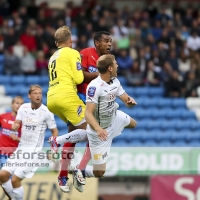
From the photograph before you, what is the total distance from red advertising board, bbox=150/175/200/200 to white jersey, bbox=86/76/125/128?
400 centimetres

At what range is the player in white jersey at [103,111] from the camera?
369 inches

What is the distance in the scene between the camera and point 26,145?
11.6 metres

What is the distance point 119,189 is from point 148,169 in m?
0.79

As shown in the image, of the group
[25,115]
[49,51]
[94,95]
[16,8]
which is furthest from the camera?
[16,8]

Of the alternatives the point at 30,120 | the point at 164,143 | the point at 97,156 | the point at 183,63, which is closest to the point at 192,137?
the point at 164,143

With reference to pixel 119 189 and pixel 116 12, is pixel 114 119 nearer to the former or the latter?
pixel 119 189

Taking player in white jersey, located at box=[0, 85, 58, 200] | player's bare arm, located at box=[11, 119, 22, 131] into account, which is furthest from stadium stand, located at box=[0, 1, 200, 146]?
player's bare arm, located at box=[11, 119, 22, 131]

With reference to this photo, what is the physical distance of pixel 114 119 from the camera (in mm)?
10047

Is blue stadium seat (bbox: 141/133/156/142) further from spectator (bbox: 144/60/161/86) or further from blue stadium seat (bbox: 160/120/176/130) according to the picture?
spectator (bbox: 144/60/161/86)

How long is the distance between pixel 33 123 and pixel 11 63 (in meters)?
6.70

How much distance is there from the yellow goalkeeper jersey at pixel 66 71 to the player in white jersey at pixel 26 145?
1646 millimetres

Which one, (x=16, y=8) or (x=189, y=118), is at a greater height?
(x=16, y=8)

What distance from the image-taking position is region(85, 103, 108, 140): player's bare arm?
931 centimetres

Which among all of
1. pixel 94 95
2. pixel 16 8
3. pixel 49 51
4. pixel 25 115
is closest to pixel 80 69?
pixel 94 95
